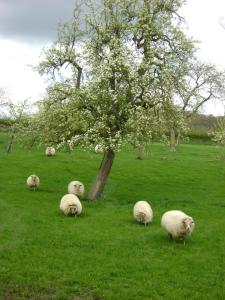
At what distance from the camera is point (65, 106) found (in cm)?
3294

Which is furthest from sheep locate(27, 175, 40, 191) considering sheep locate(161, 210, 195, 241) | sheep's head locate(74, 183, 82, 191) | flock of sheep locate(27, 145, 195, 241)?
sheep locate(161, 210, 195, 241)

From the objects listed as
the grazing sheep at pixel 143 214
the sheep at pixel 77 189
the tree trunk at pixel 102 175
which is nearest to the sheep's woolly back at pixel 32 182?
→ the sheep at pixel 77 189

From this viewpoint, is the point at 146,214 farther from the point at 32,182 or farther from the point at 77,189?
the point at 32,182

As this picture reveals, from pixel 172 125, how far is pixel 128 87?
14.3 feet

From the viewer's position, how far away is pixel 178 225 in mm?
22781

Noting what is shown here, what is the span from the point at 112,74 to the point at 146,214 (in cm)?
1004

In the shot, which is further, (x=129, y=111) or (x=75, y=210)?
(x=129, y=111)

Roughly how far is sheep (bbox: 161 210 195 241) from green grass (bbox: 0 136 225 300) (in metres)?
0.48

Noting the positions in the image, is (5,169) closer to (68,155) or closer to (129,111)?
(68,155)

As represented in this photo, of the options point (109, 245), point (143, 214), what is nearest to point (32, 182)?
point (143, 214)

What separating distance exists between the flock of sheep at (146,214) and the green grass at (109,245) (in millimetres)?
514

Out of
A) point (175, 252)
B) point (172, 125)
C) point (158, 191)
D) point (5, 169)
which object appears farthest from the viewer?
point (5, 169)

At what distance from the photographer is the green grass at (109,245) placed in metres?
16.8

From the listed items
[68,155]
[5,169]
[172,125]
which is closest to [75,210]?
[172,125]
